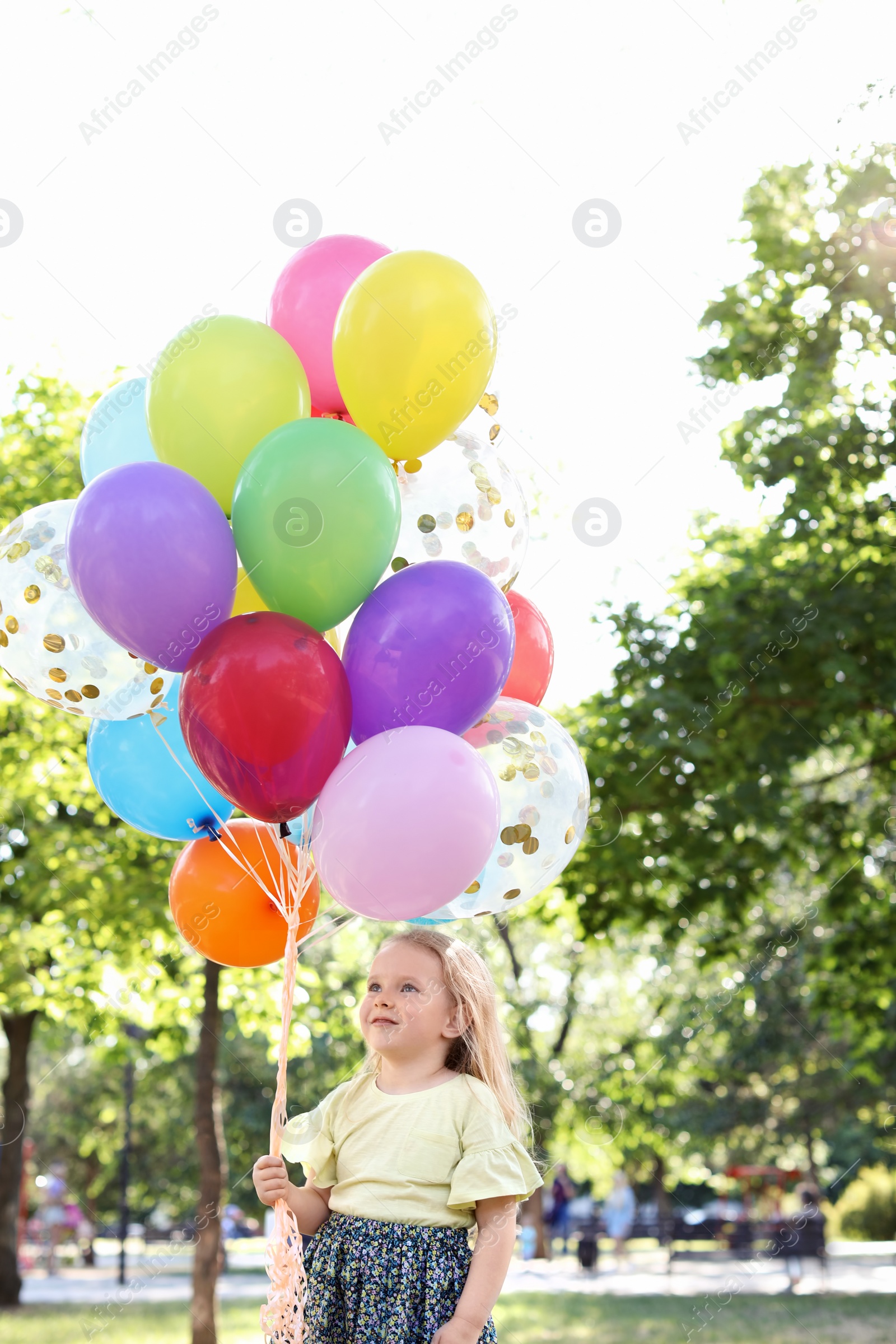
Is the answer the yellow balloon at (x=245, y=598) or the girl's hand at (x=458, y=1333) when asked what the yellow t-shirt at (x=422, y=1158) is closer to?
the girl's hand at (x=458, y=1333)

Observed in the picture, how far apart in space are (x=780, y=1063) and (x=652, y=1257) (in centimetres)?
571

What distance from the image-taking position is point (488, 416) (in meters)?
3.65

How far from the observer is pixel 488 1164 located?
258 cm

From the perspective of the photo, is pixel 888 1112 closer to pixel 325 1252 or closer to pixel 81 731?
pixel 81 731

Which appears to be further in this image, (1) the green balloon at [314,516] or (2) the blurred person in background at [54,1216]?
(2) the blurred person in background at [54,1216]

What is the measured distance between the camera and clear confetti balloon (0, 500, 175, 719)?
3.21 m

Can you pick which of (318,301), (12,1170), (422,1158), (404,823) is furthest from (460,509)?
(12,1170)

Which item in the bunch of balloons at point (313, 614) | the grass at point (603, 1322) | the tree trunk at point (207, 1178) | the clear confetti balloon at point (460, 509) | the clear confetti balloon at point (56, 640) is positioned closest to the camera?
the bunch of balloons at point (313, 614)

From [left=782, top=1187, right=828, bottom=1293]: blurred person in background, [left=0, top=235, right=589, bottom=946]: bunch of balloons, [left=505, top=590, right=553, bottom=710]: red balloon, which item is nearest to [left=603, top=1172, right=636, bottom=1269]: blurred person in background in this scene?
[left=782, top=1187, right=828, bottom=1293]: blurred person in background

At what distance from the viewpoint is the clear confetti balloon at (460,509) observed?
130 inches

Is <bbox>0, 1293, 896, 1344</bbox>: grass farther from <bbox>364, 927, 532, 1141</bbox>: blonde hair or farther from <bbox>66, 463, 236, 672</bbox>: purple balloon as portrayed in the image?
<bbox>66, 463, 236, 672</bbox>: purple balloon

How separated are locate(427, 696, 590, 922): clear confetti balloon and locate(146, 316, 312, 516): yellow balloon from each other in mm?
964

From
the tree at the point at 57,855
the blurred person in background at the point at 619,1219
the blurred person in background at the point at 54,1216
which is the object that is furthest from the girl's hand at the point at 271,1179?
the blurred person in background at the point at 54,1216

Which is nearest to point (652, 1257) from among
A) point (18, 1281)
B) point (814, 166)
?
point (18, 1281)
